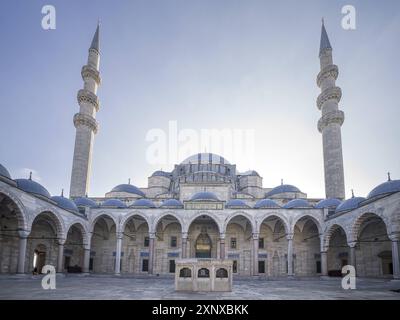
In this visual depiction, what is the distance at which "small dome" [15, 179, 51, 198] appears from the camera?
17.7 meters

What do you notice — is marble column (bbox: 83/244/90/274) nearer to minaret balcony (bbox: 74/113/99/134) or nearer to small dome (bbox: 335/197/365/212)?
minaret balcony (bbox: 74/113/99/134)

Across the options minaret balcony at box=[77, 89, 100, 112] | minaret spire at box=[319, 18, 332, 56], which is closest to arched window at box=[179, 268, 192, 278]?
minaret balcony at box=[77, 89, 100, 112]

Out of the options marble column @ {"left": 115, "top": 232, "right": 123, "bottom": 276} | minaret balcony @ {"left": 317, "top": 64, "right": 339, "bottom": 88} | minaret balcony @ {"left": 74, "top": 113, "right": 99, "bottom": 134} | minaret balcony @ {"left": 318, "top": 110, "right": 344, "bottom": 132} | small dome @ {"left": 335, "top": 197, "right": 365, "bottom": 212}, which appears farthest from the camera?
minaret balcony @ {"left": 74, "top": 113, "right": 99, "bottom": 134}

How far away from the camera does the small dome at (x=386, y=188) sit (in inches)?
649

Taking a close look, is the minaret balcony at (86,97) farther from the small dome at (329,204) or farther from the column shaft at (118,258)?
the small dome at (329,204)

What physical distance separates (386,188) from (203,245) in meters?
14.4

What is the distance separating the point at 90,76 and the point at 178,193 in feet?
48.0

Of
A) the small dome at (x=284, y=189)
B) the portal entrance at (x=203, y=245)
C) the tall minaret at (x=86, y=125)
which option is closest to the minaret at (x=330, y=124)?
the small dome at (x=284, y=189)

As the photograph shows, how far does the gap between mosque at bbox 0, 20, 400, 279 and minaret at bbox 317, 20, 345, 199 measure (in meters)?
0.09

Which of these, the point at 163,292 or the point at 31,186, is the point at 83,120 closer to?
the point at 31,186

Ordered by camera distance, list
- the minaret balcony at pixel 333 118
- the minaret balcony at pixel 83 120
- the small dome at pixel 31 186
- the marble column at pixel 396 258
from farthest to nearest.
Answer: the minaret balcony at pixel 83 120, the minaret balcony at pixel 333 118, the small dome at pixel 31 186, the marble column at pixel 396 258

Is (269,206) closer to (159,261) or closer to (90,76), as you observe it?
(159,261)

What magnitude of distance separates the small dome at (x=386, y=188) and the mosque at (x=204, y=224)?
7 cm

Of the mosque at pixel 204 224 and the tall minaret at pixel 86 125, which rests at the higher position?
the tall minaret at pixel 86 125
